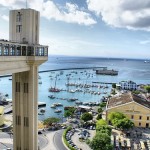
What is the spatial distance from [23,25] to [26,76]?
537 centimetres

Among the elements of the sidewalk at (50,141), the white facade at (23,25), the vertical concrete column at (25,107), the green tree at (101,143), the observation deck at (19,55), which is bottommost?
the sidewalk at (50,141)

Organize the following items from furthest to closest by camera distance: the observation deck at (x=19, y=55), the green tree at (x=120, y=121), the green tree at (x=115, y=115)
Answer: the green tree at (x=115, y=115) < the green tree at (x=120, y=121) < the observation deck at (x=19, y=55)

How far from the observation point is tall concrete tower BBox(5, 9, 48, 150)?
85.7 ft

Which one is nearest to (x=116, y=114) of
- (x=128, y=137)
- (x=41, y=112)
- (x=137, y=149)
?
(x=128, y=137)

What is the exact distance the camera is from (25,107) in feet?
89.5

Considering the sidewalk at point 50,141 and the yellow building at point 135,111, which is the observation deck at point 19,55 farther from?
the yellow building at point 135,111

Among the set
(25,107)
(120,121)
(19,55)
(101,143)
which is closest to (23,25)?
(19,55)

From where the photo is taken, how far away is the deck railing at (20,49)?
2108 cm

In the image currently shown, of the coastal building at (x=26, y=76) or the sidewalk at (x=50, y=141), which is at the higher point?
the coastal building at (x=26, y=76)

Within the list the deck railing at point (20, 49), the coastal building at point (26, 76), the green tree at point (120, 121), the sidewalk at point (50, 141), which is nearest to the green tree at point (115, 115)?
the green tree at point (120, 121)

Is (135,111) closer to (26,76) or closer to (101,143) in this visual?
(101,143)

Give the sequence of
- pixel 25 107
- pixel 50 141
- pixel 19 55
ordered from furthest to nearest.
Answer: pixel 50 141 → pixel 25 107 → pixel 19 55

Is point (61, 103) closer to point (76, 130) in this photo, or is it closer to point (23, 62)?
point (76, 130)

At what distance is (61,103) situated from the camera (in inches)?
4035
